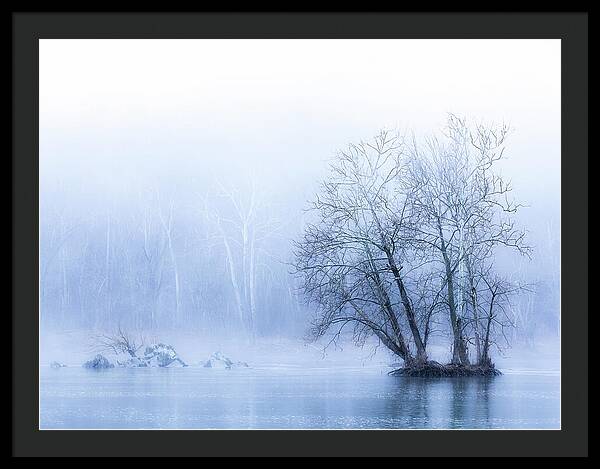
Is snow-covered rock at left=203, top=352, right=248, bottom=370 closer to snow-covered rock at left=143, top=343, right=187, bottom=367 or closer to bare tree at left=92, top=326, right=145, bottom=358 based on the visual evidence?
snow-covered rock at left=143, top=343, right=187, bottom=367

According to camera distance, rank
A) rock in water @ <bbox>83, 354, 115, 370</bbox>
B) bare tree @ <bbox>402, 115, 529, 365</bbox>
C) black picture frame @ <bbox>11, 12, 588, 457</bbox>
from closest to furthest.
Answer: black picture frame @ <bbox>11, 12, 588, 457</bbox> → rock in water @ <bbox>83, 354, 115, 370</bbox> → bare tree @ <bbox>402, 115, 529, 365</bbox>

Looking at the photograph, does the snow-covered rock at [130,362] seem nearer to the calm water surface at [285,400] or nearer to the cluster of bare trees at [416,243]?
the calm water surface at [285,400]

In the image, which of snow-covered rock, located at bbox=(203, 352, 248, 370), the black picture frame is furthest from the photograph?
the black picture frame

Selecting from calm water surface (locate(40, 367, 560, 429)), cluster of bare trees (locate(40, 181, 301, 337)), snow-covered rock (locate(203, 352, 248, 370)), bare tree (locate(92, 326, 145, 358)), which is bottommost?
calm water surface (locate(40, 367, 560, 429))

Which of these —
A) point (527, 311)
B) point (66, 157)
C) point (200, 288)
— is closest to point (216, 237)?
point (200, 288)

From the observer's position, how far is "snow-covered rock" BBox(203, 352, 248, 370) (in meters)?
5.09

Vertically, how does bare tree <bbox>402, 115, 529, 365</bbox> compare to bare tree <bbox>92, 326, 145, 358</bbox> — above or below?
above

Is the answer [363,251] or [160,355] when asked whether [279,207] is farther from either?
[160,355]

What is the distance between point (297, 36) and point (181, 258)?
1.38 metres

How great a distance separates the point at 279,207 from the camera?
5.16 meters

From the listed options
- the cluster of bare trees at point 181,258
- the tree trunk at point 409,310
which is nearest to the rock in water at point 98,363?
the cluster of bare trees at point 181,258

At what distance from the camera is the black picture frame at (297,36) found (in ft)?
14.0

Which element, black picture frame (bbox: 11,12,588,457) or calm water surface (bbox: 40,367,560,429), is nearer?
black picture frame (bbox: 11,12,588,457)

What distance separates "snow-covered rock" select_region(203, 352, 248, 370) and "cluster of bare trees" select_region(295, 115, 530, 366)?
16.5 inches
